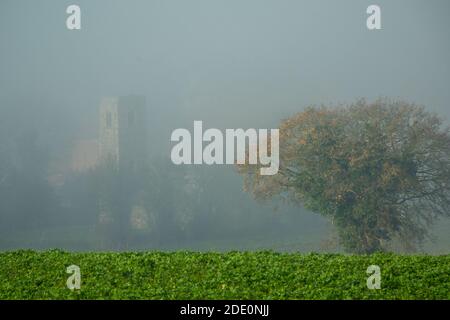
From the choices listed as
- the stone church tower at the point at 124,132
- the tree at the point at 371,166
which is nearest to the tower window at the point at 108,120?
the stone church tower at the point at 124,132

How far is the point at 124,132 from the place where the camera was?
11.6m

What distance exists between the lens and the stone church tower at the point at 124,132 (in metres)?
11.4

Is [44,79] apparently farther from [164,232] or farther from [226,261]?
[226,261]

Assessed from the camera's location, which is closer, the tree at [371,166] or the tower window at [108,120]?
the tree at [371,166]

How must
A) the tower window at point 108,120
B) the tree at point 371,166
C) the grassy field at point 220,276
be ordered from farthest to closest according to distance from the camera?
1. the tower window at point 108,120
2. the tree at point 371,166
3. the grassy field at point 220,276

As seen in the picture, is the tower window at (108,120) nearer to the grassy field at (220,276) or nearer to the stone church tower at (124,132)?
the stone church tower at (124,132)

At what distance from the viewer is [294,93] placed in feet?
38.1

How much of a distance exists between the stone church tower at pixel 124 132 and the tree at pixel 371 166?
211 centimetres

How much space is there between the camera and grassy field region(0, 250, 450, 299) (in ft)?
22.6

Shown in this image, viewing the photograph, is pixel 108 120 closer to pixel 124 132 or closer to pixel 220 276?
pixel 124 132

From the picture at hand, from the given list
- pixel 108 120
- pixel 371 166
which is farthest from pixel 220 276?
pixel 108 120

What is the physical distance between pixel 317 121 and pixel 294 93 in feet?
2.03
